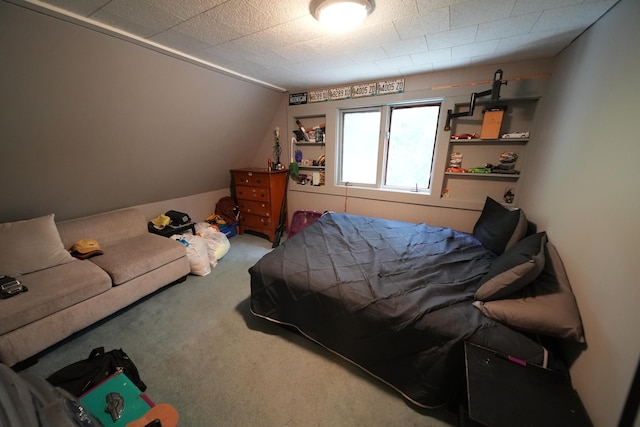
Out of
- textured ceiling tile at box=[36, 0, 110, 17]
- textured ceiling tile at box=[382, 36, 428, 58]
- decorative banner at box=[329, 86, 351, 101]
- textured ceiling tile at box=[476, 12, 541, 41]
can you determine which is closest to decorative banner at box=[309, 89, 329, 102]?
decorative banner at box=[329, 86, 351, 101]

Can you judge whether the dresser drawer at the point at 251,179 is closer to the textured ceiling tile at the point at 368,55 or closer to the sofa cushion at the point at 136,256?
the sofa cushion at the point at 136,256

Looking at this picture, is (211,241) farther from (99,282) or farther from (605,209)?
(605,209)

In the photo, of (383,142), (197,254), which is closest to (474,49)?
(383,142)

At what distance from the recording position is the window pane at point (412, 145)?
2799 mm

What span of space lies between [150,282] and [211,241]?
0.84 metres

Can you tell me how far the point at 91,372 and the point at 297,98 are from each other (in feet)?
11.2

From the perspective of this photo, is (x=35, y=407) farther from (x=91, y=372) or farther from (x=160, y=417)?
(x=91, y=372)

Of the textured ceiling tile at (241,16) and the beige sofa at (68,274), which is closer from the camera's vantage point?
the textured ceiling tile at (241,16)

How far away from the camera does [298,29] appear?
5.02 feet

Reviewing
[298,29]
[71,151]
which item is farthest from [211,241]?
[298,29]

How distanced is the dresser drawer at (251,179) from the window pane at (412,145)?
5.88 ft

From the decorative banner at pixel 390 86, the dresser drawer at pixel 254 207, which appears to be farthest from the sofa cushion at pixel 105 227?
the decorative banner at pixel 390 86

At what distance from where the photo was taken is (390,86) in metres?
2.69

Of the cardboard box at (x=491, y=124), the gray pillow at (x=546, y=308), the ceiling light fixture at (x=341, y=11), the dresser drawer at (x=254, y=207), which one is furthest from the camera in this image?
the dresser drawer at (x=254, y=207)
